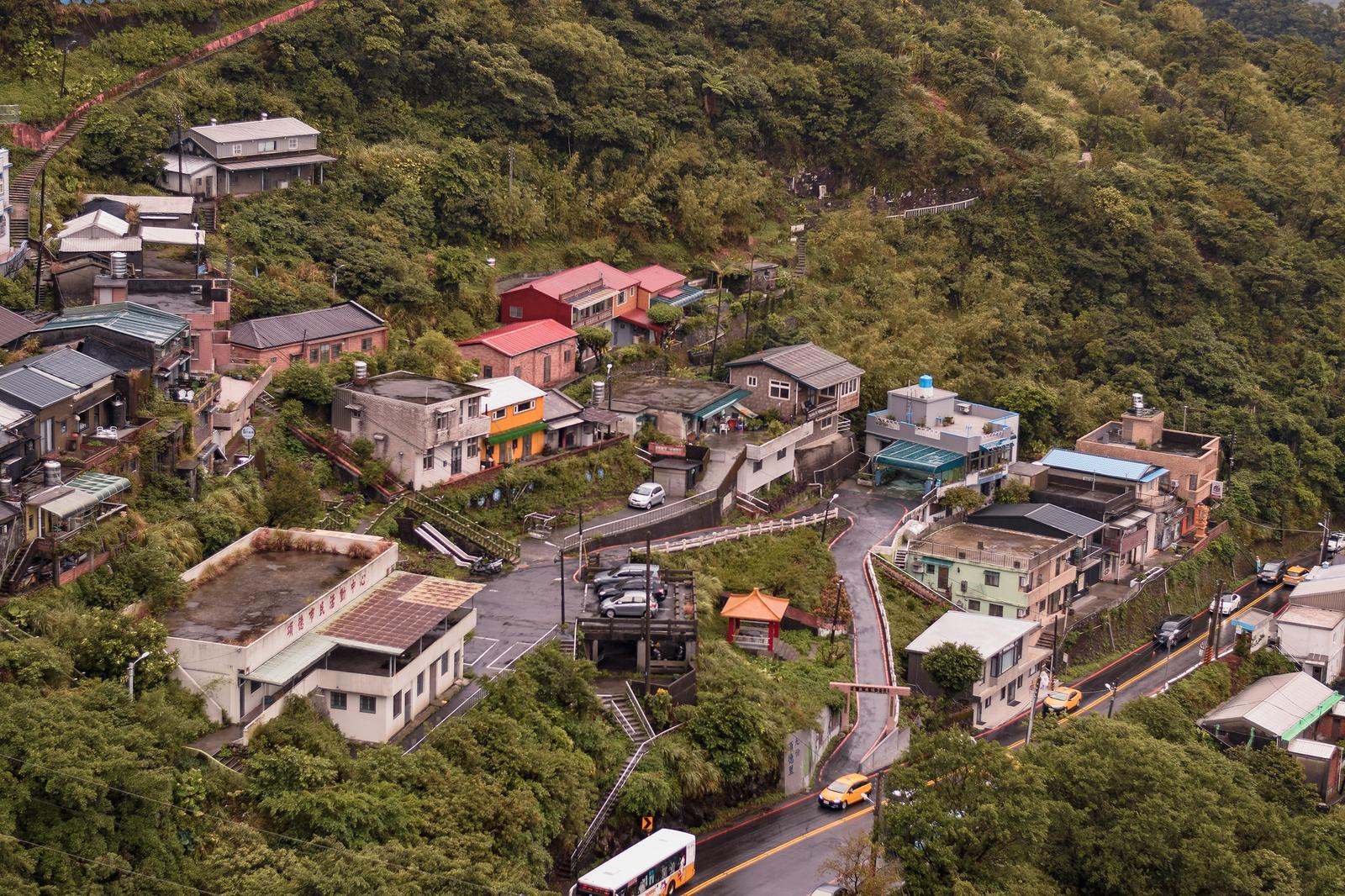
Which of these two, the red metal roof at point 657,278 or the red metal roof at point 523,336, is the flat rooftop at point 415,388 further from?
the red metal roof at point 657,278

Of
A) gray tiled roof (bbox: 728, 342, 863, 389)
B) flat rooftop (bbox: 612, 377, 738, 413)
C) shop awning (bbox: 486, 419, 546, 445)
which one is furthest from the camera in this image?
gray tiled roof (bbox: 728, 342, 863, 389)

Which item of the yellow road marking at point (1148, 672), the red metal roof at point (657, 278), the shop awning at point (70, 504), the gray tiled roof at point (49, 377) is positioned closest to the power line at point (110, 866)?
the shop awning at point (70, 504)

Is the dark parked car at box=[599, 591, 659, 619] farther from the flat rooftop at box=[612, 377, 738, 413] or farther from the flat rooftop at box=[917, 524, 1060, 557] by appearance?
the flat rooftop at box=[917, 524, 1060, 557]

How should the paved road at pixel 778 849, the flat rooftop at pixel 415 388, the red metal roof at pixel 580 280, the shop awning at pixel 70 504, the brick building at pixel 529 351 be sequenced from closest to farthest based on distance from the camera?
the shop awning at pixel 70 504 → the paved road at pixel 778 849 → the flat rooftop at pixel 415 388 → the brick building at pixel 529 351 → the red metal roof at pixel 580 280

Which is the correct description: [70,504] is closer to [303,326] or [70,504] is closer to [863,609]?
[303,326]

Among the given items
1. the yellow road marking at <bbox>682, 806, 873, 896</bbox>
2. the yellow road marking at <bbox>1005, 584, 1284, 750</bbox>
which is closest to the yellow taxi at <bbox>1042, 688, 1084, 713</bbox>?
the yellow road marking at <bbox>1005, 584, 1284, 750</bbox>

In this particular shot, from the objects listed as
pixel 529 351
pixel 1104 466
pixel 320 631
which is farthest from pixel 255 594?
pixel 1104 466
